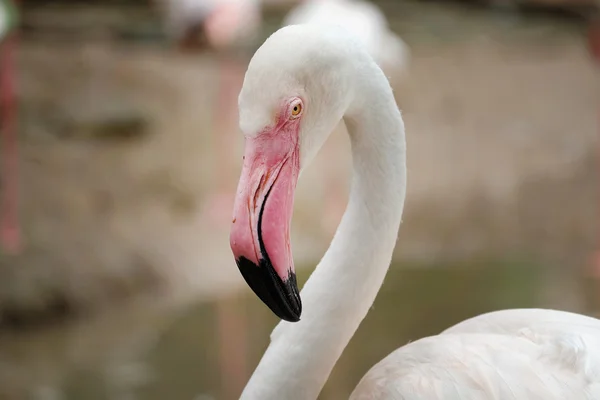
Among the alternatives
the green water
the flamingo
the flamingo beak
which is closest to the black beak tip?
the flamingo beak

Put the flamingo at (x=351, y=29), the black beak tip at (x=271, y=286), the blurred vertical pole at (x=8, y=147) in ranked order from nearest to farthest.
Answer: the black beak tip at (x=271, y=286) < the blurred vertical pole at (x=8, y=147) < the flamingo at (x=351, y=29)

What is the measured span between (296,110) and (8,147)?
11.4ft

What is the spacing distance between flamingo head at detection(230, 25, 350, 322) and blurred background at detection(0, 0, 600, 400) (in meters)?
1.50

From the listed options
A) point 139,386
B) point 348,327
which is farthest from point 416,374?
point 139,386

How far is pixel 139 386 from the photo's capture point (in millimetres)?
2740

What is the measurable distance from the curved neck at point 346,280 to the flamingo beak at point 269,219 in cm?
19

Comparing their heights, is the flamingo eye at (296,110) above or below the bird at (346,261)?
above

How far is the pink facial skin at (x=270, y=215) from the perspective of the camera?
1.08 m

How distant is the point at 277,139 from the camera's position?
3.76ft

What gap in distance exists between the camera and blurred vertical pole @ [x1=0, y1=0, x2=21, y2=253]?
3.59 metres

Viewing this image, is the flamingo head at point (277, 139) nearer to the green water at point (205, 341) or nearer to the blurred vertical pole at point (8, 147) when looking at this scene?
the green water at point (205, 341)

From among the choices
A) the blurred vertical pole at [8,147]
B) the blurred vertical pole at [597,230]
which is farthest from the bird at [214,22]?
the blurred vertical pole at [597,230]

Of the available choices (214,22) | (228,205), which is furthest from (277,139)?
(214,22)

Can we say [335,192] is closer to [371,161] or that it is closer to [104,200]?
[104,200]
